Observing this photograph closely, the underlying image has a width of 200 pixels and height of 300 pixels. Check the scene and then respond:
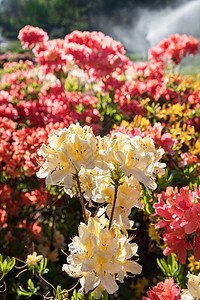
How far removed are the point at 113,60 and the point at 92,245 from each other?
2.00 metres

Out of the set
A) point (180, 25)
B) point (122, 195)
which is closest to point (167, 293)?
point (122, 195)

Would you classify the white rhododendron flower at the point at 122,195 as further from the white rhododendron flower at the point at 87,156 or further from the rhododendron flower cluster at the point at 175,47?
the rhododendron flower cluster at the point at 175,47

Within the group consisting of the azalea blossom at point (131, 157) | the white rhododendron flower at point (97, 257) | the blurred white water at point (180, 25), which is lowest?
the white rhododendron flower at point (97, 257)

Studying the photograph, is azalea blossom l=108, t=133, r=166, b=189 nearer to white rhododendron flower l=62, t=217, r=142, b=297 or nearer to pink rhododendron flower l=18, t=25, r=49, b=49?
white rhododendron flower l=62, t=217, r=142, b=297

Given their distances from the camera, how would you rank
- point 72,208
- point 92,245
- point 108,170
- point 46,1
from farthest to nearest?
point 46,1, point 72,208, point 108,170, point 92,245

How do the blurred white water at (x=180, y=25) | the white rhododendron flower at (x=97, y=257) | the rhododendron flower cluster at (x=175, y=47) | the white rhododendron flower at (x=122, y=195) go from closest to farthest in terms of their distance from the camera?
the white rhododendron flower at (x=97, y=257), the white rhododendron flower at (x=122, y=195), the rhododendron flower cluster at (x=175, y=47), the blurred white water at (x=180, y=25)

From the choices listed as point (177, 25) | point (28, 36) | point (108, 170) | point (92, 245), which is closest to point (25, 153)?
point (108, 170)

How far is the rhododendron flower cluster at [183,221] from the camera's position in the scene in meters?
0.96

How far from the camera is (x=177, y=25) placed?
87.5ft

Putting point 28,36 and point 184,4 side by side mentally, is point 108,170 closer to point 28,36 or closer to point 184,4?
point 28,36

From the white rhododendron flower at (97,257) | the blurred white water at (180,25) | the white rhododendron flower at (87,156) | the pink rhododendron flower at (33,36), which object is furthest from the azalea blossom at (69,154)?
the blurred white water at (180,25)

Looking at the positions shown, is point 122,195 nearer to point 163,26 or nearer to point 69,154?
point 69,154

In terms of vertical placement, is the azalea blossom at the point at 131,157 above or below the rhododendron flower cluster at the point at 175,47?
below

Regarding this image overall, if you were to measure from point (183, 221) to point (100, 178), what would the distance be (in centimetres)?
29
